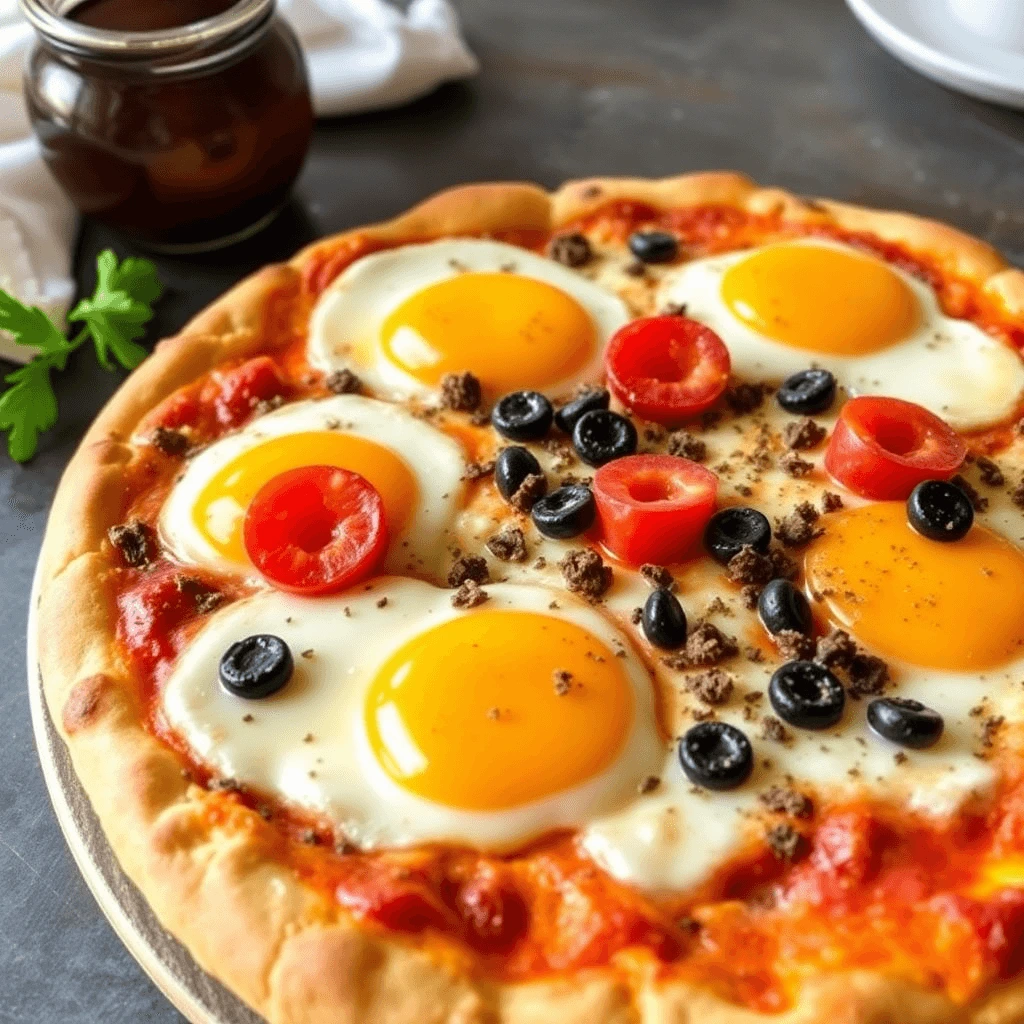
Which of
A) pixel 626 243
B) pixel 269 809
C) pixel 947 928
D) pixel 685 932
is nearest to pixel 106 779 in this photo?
pixel 269 809

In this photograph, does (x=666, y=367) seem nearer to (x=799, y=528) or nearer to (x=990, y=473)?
(x=799, y=528)

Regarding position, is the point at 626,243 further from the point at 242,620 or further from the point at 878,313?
the point at 242,620

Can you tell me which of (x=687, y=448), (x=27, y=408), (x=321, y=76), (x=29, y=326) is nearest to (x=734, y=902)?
(x=687, y=448)

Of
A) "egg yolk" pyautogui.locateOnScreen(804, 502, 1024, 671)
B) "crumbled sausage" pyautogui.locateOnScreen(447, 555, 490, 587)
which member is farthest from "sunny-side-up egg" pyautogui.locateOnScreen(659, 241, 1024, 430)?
"crumbled sausage" pyautogui.locateOnScreen(447, 555, 490, 587)

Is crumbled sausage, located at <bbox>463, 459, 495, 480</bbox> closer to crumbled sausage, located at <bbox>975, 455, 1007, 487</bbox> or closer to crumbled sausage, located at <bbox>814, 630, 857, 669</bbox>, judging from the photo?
crumbled sausage, located at <bbox>814, 630, 857, 669</bbox>

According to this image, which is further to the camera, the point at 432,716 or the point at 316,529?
the point at 316,529
